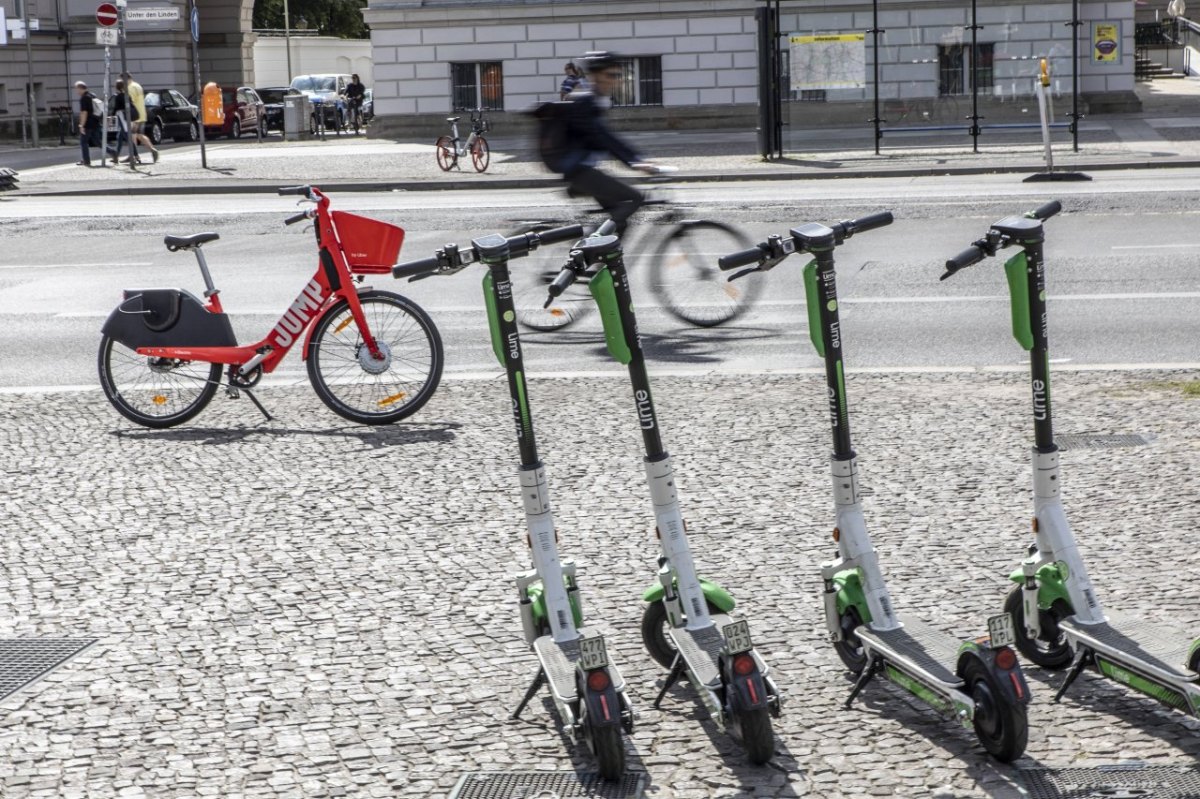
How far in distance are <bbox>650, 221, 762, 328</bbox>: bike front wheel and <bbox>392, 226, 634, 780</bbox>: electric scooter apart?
657cm

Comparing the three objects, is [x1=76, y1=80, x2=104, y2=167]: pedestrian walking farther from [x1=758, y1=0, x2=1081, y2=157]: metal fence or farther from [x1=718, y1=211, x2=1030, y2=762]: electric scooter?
[x1=718, y1=211, x2=1030, y2=762]: electric scooter

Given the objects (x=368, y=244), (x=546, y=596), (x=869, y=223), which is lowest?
(x=546, y=596)

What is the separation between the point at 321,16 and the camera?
8462cm

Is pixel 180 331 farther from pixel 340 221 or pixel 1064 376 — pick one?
pixel 1064 376

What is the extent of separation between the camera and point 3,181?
1081 inches

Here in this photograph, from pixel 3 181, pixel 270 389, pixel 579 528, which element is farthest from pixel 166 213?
pixel 579 528

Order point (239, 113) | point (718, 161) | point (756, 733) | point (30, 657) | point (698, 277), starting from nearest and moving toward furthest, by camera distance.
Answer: point (756, 733)
point (30, 657)
point (698, 277)
point (718, 161)
point (239, 113)

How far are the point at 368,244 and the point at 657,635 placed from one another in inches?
168

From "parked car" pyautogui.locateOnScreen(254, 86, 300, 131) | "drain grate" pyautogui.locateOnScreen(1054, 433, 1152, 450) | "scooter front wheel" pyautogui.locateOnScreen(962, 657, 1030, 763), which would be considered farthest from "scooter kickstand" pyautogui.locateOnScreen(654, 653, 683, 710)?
"parked car" pyautogui.locateOnScreen(254, 86, 300, 131)

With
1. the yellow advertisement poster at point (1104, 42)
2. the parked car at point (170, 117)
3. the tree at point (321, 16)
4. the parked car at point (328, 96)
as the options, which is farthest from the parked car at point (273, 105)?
the tree at point (321, 16)

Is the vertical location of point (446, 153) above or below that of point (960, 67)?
below

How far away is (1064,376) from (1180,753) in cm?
522

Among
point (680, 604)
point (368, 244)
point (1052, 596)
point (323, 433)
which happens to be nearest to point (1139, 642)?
point (1052, 596)

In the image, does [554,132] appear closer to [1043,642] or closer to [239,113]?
[1043,642]
